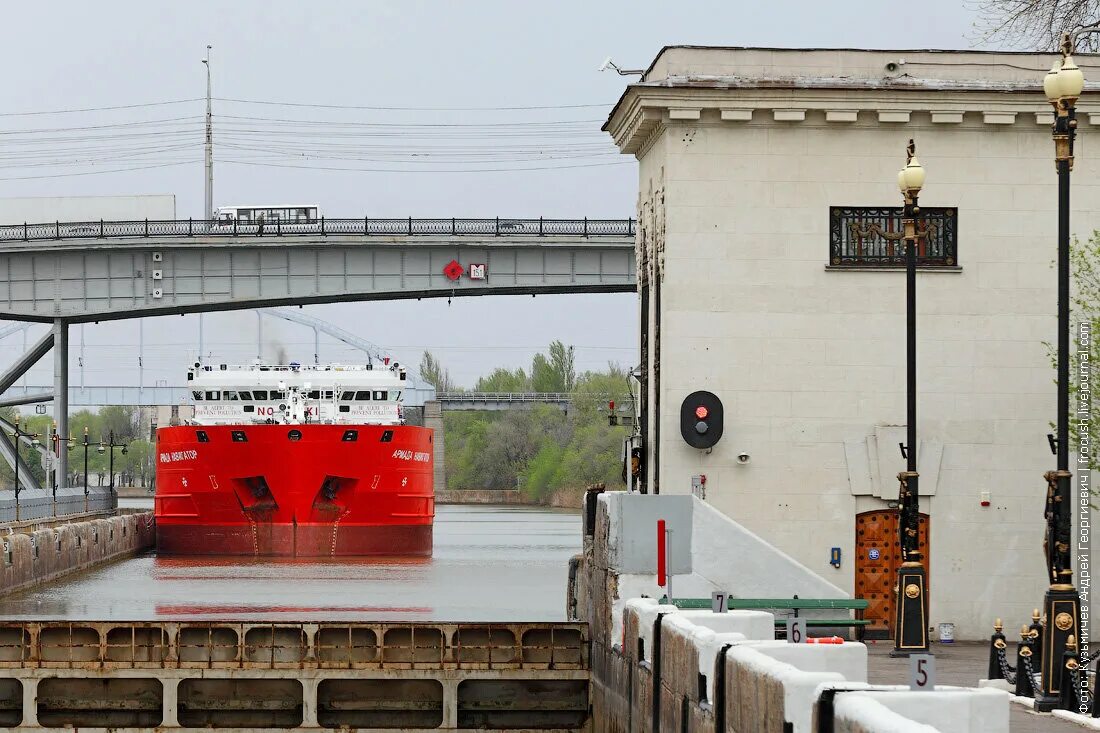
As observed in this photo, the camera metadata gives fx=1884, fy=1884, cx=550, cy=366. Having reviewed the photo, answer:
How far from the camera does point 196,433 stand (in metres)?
61.1

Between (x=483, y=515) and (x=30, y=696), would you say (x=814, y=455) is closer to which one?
(x=30, y=696)

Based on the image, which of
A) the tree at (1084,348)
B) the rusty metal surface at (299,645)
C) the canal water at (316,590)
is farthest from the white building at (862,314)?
the canal water at (316,590)

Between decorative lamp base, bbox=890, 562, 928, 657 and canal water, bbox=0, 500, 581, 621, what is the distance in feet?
49.0

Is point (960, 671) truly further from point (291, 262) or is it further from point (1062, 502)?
point (291, 262)

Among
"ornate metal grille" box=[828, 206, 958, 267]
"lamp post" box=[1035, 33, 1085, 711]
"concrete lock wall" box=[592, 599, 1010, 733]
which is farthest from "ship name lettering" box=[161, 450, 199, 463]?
"lamp post" box=[1035, 33, 1085, 711]

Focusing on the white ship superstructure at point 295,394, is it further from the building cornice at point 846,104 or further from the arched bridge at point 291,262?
the building cornice at point 846,104

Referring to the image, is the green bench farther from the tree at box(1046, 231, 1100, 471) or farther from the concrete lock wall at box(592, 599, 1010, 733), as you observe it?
the tree at box(1046, 231, 1100, 471)

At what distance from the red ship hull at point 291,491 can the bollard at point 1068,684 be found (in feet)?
148

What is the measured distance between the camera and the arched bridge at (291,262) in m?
61.5

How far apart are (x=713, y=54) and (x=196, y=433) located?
121 ft

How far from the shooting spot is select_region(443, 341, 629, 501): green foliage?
143250mm

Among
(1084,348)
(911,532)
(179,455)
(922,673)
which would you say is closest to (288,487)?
(179,455)

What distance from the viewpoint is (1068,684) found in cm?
1684

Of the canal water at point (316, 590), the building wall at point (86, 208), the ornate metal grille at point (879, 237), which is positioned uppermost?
the building wall at point (86, 208)
